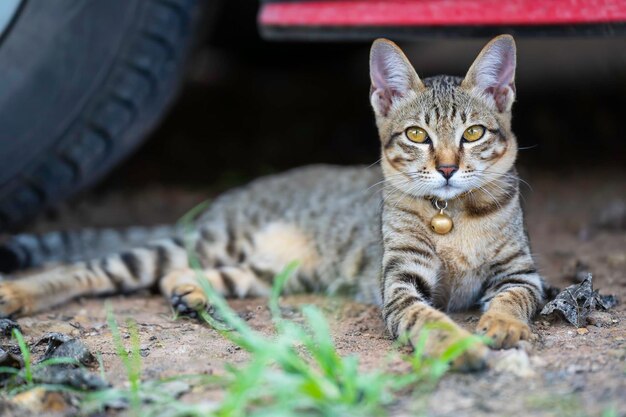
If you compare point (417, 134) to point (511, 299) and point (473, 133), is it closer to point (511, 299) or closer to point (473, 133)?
point (473, 133)

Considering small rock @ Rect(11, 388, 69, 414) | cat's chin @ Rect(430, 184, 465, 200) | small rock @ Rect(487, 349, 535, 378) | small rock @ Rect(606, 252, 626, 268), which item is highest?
cat's chin @ Rect(430, 184, 465, 200)

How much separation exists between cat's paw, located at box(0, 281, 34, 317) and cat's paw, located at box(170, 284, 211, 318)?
0.63 meters

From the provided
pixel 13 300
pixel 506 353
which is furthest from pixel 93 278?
pixel 506 353

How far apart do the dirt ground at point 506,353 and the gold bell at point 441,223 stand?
36cm

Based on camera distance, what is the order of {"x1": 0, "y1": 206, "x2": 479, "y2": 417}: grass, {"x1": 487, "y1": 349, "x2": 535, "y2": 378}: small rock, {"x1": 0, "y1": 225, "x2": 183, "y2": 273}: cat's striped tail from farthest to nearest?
{"x1": 0, "y1": 225, "x2": 183, "y2": 273}: cat's striped tail < {"x1": 487, "y1": 349, "x2": 535, "y2": 378}: small rock < {"x1": 0, "y1": 206, "x2": 479, "y2": 417}: grass

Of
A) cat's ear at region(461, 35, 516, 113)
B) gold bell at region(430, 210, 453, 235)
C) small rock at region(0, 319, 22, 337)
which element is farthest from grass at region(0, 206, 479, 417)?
cat's ear at region(461, 35, 516, 113)

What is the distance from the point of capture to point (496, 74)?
11.2 feet

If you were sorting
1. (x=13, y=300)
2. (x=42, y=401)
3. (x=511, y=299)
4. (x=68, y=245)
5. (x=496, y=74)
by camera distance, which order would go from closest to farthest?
1. (x=42, y=401)
2. (x=511, y=299)
3. (x=496, y=74)
4. (x=13, y=300)
5. (x=68, y=245)

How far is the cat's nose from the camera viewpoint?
3148mm

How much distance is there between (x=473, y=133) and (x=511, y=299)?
26.0 inches

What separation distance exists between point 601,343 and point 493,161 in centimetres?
83

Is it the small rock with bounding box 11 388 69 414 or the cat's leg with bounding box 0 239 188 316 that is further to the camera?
the cat's leg with bounding box 0 239 188 316

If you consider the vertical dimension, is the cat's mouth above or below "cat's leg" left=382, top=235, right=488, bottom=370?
above

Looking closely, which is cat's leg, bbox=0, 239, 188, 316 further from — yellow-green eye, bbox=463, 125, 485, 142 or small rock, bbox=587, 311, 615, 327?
small rock, bbox=587, 311, 615, 327
